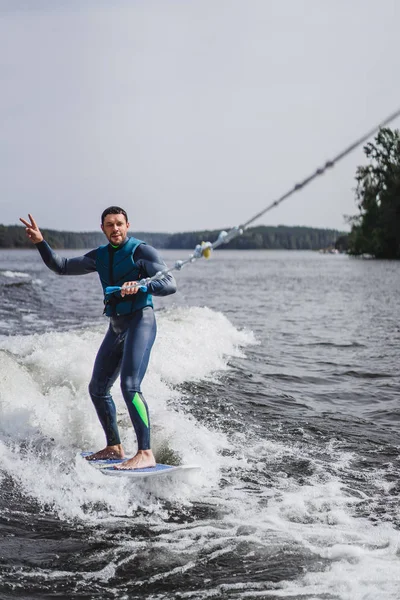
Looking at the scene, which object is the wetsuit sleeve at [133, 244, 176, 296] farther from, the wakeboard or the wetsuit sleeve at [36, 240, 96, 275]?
the wakeboard

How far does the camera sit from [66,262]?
6344 mm

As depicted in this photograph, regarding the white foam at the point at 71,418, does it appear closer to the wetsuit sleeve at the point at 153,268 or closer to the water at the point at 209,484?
the water at the point at 209,484

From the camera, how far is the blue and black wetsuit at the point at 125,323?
600cm

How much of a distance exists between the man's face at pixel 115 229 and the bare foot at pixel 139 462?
191cm

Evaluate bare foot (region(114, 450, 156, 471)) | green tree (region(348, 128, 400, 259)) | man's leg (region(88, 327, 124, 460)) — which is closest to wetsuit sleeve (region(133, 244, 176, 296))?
man's leg (region(88, 327, 124, 460))

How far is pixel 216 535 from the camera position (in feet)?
17.0

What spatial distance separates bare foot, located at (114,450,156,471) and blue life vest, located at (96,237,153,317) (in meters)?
1.29

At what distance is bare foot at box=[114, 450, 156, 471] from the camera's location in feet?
19.5

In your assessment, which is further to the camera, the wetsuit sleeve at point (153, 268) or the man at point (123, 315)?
the man at point (123, 315)

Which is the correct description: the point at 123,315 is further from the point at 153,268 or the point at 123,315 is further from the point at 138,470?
the point at 138,470

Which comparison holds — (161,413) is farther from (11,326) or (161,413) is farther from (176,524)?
(11,326)

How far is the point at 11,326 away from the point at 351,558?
14542 millimetres

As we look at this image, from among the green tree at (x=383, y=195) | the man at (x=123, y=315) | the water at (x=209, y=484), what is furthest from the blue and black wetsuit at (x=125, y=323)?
the green tree at (x=383, y=195)

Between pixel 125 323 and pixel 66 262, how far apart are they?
2.69ft
